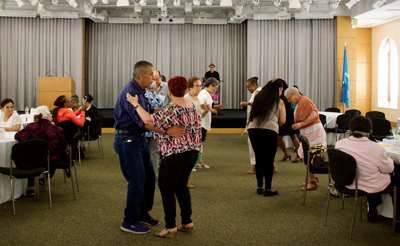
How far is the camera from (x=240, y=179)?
17.6 ft

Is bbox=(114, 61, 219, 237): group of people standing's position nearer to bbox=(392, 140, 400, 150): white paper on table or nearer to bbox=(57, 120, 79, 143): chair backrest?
bbox=(392, 140, 400, 150): white paper on table

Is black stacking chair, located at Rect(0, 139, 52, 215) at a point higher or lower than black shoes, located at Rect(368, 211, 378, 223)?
higher

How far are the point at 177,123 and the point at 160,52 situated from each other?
1206cm

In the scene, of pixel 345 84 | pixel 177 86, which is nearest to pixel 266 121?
pixel 177 86

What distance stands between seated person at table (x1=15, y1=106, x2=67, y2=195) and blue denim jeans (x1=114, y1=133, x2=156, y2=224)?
4.91 feet

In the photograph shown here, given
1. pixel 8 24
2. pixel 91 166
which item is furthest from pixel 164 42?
pixel 91 166

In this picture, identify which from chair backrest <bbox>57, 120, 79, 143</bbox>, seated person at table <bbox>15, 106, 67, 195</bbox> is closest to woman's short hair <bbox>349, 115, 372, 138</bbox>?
seated person at table <bbox>15, 106, 67, 195</bbox>

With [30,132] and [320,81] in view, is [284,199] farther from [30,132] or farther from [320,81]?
[320,81]

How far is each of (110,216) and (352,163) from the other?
2.37 metres

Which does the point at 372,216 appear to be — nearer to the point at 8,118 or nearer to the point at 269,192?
the point at 269,192

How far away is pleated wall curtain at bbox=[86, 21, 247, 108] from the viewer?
14.4m

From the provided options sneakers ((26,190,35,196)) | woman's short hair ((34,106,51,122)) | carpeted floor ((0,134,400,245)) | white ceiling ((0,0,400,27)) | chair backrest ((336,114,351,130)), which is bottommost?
carpeted floor ((0,134,400,245))

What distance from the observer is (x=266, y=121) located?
423 cm

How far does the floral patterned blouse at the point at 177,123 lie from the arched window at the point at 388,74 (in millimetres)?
11884
